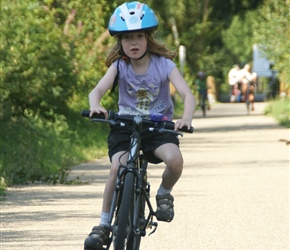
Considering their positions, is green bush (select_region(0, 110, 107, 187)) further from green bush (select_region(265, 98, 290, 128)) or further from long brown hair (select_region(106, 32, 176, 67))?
green bush (select_region(265, 98, 290, 128))

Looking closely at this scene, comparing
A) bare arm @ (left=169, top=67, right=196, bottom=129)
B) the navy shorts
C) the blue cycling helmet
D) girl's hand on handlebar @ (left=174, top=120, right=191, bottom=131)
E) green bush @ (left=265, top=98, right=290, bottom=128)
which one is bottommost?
green bush @ (left=265, top=98, right=290, bottom=128)

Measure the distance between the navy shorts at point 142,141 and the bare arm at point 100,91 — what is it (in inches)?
10.5

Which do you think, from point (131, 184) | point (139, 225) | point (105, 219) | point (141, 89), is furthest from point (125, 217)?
point (141, 89)

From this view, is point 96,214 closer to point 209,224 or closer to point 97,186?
point 209,224

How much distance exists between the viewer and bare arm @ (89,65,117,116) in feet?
22.4

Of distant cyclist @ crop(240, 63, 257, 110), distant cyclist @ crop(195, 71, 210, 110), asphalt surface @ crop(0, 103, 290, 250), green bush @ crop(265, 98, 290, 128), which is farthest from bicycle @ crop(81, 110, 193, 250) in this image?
distant cyclist @ crop(240, 63, 257, 110)

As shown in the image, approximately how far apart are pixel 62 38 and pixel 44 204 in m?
7.47

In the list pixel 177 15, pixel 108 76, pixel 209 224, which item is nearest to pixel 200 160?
pixel 209 224

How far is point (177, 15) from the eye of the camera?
4719 centimetres

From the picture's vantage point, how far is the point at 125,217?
663cm

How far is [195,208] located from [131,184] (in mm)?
4566

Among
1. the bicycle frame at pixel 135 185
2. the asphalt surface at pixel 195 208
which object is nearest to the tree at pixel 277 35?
the asphalt surface at pixel 195 208

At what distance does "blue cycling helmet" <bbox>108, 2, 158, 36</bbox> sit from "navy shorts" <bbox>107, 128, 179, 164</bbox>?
25.6 inches

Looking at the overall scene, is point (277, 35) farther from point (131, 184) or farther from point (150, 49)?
point (131, 184)
